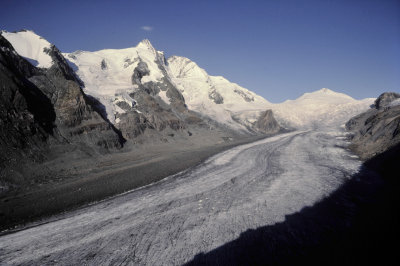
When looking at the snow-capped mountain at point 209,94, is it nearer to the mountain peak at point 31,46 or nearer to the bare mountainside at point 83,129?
the bare mountainside at point 83,129

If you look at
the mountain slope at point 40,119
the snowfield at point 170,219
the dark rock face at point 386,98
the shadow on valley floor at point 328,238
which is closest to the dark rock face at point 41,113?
the mountain slope at point 40,119

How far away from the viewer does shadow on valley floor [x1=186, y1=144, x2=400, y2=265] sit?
26.9 feet

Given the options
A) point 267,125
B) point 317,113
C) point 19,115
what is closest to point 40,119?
point 19,115

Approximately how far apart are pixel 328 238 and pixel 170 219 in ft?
24.5

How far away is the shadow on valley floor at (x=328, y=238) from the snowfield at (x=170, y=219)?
63 cm

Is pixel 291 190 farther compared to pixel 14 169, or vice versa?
pixel 14 169

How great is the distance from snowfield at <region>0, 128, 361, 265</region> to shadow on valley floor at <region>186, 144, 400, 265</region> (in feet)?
2.05

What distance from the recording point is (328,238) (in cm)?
955

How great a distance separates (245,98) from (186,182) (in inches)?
4871

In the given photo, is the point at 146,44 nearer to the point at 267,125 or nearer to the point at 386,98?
the point at 267,125

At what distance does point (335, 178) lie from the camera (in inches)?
693

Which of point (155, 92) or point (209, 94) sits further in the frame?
point (209, 94)

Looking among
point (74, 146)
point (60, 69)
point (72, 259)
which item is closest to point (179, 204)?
point (72, 259)

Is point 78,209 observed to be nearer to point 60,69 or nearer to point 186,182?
point 186,182
